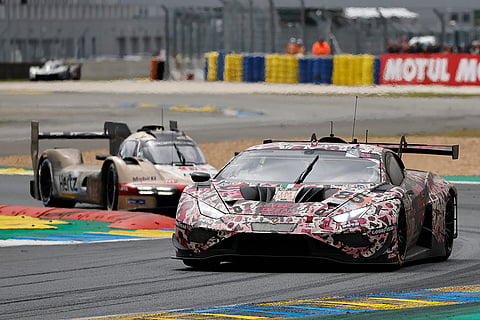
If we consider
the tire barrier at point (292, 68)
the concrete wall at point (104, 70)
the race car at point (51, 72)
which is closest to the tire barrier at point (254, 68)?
the tire barrier at point (292, 68)

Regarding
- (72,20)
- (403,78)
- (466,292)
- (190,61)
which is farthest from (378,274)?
(72,20)

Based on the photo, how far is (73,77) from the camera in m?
67.8

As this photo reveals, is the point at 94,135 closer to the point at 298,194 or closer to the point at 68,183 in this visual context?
the point at 68,183

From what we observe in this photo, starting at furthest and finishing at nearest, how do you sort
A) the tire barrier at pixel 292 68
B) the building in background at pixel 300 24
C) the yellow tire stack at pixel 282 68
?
the building in background at pixel 300 24 < the yellow tire stack at pixel 282 68 < the tire barrier at pixel 292 68

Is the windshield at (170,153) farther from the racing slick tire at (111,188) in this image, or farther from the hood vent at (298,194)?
the hood vent at (298,194)

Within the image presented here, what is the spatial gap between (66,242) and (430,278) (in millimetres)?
4396

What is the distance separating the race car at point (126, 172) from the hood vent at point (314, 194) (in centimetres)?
552

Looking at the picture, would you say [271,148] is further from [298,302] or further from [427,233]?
[298,302]

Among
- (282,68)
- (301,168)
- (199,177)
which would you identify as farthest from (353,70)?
(301,168)

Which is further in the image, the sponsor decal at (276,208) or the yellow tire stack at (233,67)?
the yellow tire stack at (233,67)

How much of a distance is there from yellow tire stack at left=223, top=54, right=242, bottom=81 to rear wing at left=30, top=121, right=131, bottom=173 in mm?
40018

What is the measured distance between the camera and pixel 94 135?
16781 mm

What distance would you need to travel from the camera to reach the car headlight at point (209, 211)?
31.6 feet

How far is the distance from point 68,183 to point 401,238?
298 inches
